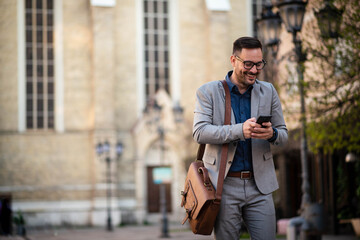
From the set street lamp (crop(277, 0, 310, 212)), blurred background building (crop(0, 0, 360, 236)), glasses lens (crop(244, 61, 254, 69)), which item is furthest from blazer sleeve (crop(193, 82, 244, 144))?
blurred background building (crop(0, 0, 360, 236))

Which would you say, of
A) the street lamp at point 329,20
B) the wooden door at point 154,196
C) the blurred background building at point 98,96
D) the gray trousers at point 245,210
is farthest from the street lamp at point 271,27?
the wooden door at point 154,196

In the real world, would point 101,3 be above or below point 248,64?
above

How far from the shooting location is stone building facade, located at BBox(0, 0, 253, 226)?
34.2 meters

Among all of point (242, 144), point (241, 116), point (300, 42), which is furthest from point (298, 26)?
point (242, 144)

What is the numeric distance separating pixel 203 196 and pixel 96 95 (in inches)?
1202

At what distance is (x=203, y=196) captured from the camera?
4023 mm

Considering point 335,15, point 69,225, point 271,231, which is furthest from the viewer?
point 69,225

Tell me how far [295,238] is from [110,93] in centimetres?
2479

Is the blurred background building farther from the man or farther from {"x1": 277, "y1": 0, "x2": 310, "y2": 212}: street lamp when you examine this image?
the man

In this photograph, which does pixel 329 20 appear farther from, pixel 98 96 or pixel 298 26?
pixel 98 96

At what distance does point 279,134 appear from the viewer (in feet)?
13.9

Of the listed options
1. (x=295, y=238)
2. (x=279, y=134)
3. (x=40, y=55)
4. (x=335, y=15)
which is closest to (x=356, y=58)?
(x=335, y=15)

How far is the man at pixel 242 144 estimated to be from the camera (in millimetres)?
4117

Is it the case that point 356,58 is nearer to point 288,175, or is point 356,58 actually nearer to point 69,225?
point 288,175
